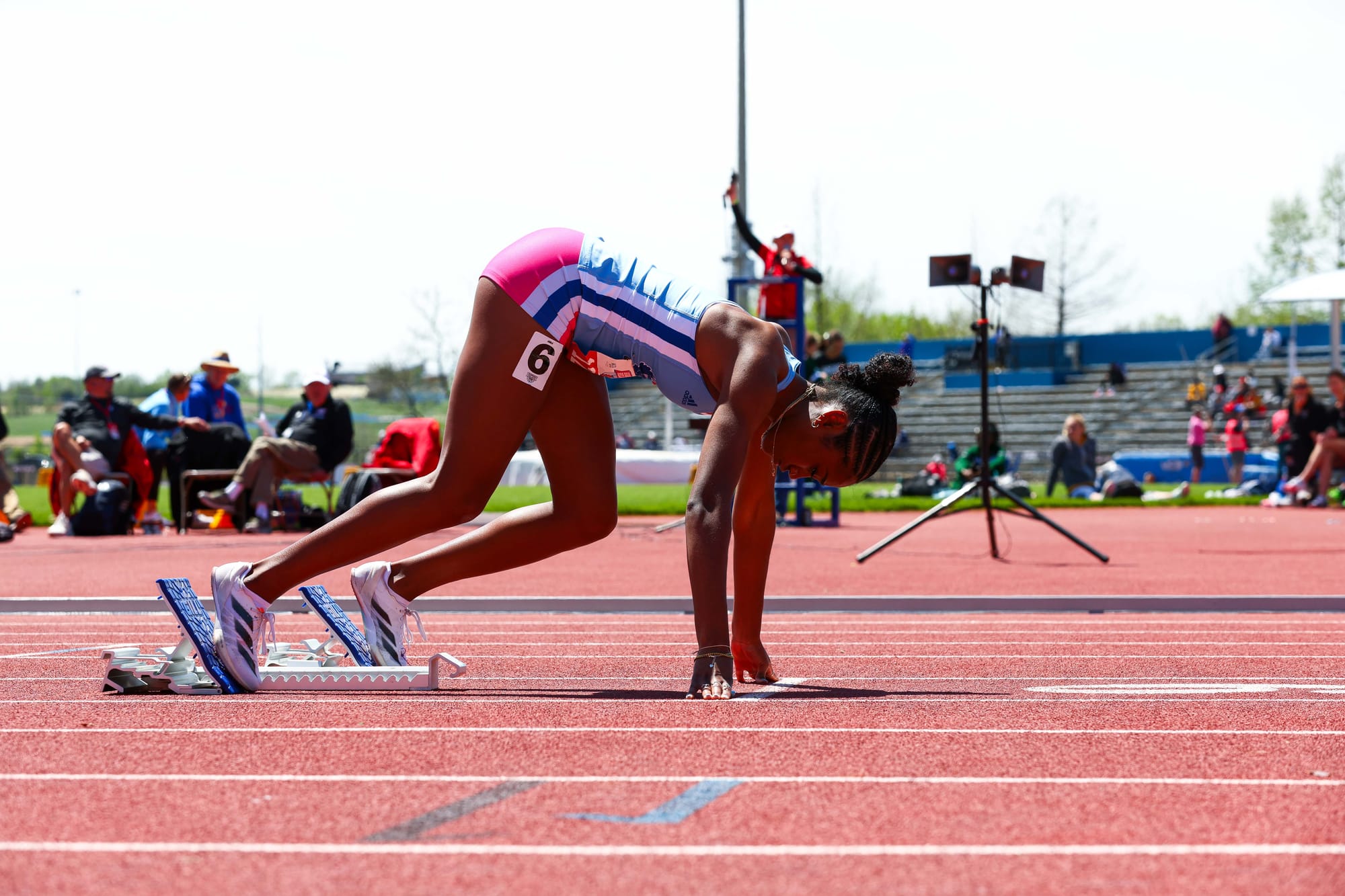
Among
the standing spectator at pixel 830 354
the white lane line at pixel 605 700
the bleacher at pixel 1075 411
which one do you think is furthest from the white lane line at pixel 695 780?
the bleacher at pixel 1075 411

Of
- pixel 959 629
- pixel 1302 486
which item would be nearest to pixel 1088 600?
pixel 959 629

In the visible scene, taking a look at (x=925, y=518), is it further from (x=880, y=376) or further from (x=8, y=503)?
(x=8, y=503)

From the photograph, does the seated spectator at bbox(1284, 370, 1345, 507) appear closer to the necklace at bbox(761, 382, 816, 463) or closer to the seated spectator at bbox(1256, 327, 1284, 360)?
the necklace at bbox(761, 382, 816, 463)

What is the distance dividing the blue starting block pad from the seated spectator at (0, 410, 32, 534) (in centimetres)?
1304

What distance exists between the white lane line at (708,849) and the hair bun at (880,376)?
2185 mm

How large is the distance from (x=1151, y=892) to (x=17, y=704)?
345 centimetres

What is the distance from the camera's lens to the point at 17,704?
466 centimetres

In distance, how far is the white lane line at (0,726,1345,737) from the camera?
13.1 ft

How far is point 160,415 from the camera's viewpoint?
17797mm

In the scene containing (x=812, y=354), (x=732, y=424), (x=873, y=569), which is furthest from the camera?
(x=812, y=354)

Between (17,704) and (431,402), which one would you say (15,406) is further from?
(17,704)

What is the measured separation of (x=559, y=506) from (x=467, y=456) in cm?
39

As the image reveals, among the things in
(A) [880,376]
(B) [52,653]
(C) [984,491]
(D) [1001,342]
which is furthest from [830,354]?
(A) [880,376]

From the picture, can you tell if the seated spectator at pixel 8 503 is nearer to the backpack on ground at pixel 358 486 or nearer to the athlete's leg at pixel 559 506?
the backpack on ground at pixel 358 486
